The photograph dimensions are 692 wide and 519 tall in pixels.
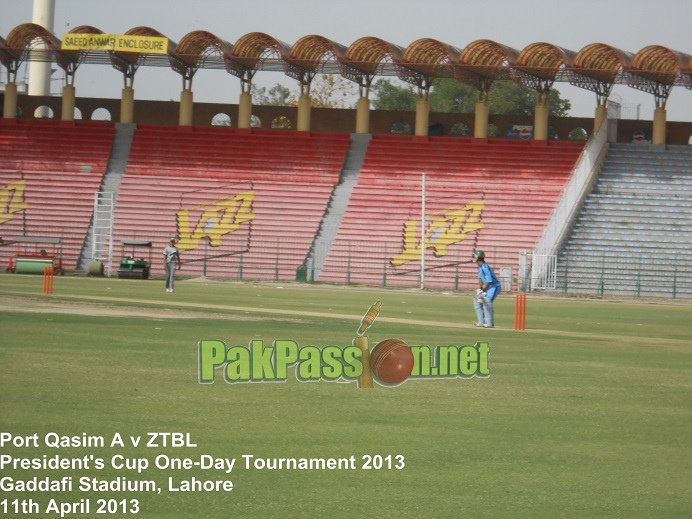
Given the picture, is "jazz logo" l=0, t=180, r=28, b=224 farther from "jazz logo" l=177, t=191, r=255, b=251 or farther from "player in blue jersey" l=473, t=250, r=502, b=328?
"player in blue jersey" l=473, t=250, r=502, b=328

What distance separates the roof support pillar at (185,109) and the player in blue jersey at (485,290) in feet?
140

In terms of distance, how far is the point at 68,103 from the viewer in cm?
6894

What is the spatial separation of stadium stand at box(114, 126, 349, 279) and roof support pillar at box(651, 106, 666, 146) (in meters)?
17.1

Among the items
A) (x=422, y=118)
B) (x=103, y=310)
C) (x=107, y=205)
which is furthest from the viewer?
(x=422, y=118)

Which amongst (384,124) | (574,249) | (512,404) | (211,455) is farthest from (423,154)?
(211,455)

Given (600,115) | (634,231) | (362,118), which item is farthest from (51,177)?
(634,231)

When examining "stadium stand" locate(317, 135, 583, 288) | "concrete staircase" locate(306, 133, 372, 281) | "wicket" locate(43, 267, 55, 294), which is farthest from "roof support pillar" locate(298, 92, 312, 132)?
"wicket" locate(43, 267, 55, 294)

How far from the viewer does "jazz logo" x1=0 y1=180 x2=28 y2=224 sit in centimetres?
6131

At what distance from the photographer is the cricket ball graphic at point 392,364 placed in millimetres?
14594

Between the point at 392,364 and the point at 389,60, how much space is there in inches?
2055

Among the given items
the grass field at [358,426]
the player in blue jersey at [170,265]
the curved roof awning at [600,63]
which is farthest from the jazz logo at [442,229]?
the grass field at [358,426]

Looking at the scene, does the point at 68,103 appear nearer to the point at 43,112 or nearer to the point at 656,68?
the point at 43,112

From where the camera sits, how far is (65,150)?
6588 centimetres

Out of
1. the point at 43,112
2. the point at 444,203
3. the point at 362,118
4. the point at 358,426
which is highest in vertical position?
the point at 43,112
